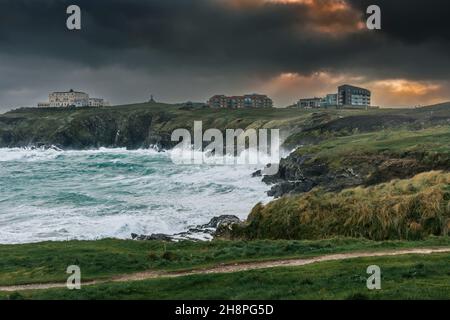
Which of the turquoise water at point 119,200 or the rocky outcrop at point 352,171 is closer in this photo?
the turquoise water at point 119,200

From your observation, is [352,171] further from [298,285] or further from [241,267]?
[298,285]

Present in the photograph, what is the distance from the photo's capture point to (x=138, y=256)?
2527 centimetres

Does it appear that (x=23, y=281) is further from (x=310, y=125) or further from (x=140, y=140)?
(x=140, y=140)

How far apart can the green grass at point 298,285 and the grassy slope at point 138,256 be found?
392cm

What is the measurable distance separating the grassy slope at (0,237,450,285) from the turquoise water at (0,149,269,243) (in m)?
11.8

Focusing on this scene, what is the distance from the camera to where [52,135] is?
7308 inches

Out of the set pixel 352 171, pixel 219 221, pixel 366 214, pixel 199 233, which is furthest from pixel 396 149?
pixel 199 233

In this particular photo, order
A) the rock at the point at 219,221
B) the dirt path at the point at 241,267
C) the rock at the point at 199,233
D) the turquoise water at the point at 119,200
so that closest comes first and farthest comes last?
the dirt path at the point at 241,267, the rock at the point at 199,233, the rock at the point at 219,221, the turquoise water at the point at 119,200

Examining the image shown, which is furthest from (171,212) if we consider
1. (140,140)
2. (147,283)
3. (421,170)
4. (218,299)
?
(140,140)

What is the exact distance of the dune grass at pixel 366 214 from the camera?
2969 centimetres

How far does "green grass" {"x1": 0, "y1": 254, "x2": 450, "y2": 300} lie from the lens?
15.3 meters

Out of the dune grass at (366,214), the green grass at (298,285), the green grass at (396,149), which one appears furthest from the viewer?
the green grass at (396,149)

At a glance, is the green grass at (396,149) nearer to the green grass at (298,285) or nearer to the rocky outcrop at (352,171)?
the rocky outcrop at (352,171)

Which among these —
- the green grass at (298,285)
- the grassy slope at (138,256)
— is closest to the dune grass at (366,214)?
the grassy slope at (138,256)
